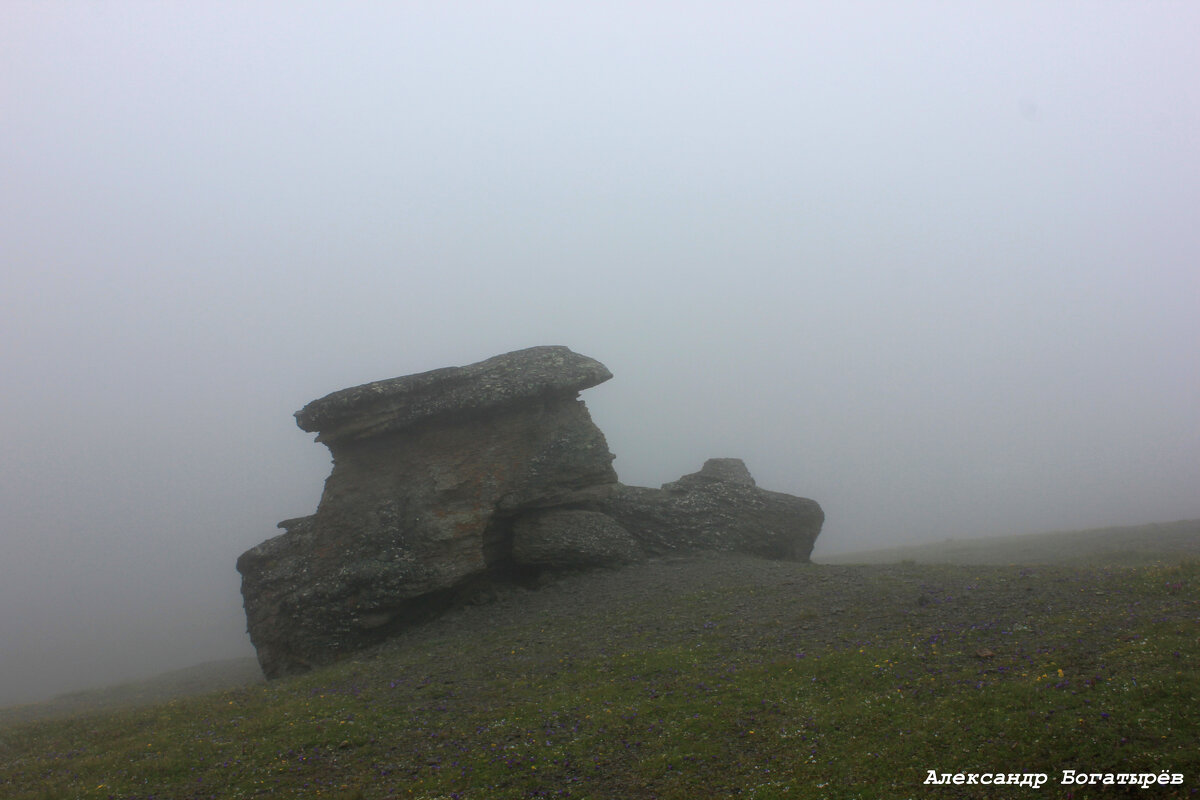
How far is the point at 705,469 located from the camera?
39.7 m

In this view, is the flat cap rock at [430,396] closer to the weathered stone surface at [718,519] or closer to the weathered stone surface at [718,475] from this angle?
the weathered stone surface at [718,519]

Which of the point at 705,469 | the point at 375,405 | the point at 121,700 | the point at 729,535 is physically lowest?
the point at 121,700

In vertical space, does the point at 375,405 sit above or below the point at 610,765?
above

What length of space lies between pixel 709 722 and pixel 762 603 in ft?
30.2

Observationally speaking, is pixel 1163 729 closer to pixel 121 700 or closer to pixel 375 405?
pixel 375 405

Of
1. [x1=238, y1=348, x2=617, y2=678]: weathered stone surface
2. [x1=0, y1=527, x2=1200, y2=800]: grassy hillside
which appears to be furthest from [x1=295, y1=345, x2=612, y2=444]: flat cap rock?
[x1=0, y1=527, x2=1200, y2=800]: grassy hillside

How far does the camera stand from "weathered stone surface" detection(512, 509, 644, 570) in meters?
29.5

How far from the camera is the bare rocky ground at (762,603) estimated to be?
737 inches

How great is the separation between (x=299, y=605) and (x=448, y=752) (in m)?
14.8

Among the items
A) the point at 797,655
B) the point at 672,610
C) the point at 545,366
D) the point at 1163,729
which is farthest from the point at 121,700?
Answer: the point at 1163,729

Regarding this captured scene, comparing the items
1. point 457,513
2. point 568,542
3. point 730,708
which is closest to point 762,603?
point 730,708

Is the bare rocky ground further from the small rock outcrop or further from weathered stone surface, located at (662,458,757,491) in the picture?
weathered stone surface, located at (662,458,757,491)

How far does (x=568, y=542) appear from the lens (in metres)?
29.5

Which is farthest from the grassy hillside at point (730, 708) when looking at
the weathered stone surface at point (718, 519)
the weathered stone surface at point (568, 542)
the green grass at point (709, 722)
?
the weathered stone surface at point (718, 519)
